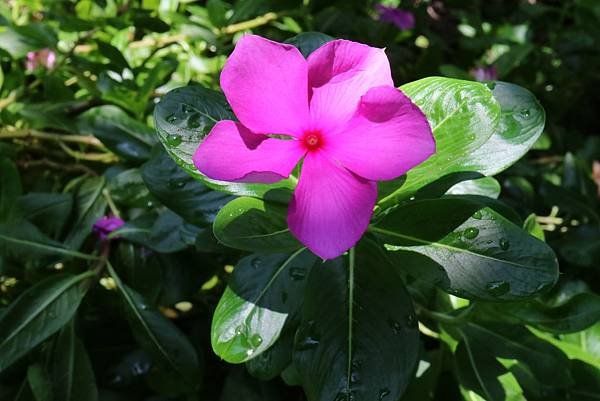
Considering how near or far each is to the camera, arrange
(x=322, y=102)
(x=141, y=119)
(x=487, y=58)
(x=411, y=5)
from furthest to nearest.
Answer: (x=487, y=58) → (x=411, y=5) → (x=141, y=119) → (x=322, y=102)

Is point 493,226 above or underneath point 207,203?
above

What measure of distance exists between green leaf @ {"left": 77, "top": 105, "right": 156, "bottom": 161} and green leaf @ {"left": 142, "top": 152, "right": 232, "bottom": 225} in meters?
0.28

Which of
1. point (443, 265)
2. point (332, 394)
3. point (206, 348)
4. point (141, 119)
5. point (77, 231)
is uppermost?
point (443, 265)

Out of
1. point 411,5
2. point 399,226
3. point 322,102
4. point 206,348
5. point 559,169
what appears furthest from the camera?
point 411,5

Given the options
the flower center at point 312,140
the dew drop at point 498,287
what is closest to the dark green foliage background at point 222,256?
the dew drop at point 498,287

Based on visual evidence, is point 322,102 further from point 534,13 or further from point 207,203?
point 534,13

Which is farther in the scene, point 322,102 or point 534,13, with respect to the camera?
point 534,13

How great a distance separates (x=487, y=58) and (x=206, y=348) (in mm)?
1531

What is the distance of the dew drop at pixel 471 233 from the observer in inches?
28.7

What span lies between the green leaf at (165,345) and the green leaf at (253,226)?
1.33ft

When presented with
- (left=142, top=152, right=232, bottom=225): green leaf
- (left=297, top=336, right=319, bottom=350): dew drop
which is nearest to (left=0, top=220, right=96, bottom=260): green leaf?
(left=142, top=152, right=232, bottom=225): green leaf

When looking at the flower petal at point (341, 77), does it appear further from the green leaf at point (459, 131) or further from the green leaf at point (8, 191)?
the green leaf at point (8, 191)

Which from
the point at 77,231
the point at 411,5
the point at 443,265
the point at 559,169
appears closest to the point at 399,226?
the point at 443,265

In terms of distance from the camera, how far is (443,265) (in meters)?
0.74
